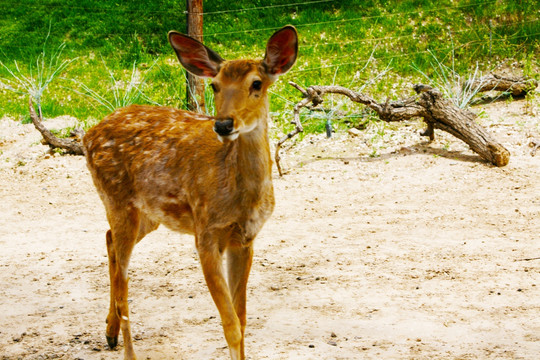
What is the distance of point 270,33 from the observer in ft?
42.2

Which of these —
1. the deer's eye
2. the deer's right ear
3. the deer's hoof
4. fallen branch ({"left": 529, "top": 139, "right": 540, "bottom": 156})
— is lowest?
the deer's hoof

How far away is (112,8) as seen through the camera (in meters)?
14.1

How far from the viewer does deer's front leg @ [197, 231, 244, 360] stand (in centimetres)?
411

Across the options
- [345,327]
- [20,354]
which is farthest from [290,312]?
[20,354]

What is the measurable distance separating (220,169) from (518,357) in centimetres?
219

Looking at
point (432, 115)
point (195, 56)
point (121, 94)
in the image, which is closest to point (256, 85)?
point (195, 56)

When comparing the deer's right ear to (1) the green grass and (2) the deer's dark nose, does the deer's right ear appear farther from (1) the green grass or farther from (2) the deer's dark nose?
(1) the green grass

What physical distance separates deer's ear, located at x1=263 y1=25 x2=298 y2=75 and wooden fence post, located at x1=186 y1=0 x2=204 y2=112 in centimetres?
542

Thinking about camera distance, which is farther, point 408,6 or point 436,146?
point 408,6

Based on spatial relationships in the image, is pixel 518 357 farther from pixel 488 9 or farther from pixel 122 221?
pixel 488 9

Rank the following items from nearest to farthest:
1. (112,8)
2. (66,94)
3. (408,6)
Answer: (66,94) → (408,6) → (112,8)

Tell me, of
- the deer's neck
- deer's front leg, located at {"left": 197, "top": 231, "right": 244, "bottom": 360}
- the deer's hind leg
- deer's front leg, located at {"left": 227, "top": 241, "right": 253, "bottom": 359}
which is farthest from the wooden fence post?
deer's front leg, located at {"left": 197, "top": 231, "right": 244, "bottom": 360}

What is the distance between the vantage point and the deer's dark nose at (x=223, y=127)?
381cm

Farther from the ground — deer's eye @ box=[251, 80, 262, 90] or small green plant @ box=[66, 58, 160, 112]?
deer's eye @ box=[251, 80, 262, 90]
